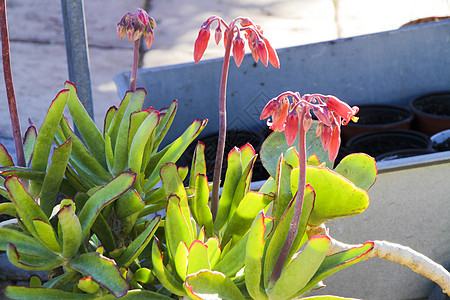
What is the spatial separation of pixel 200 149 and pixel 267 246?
0.50ft

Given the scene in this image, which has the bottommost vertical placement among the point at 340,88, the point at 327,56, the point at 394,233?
the point at 394,233

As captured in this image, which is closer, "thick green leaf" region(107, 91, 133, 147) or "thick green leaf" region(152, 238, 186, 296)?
"thick green leaf" region(152, 238, 186, 296)

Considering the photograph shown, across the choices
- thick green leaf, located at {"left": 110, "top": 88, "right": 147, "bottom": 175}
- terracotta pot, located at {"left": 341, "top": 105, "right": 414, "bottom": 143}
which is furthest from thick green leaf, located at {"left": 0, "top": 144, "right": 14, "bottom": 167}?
terracotta pot, located at {"left": 341, "top": 105, "right": 414, "bottom": 143}

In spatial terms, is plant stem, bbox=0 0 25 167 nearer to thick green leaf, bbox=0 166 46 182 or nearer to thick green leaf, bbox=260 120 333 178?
thick green leaf, bbox=0 166 46 182

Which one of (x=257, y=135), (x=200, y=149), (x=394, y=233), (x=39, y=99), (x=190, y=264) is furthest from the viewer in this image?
(x=39, y=99)

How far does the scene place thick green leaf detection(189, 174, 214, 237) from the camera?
0.70 metres

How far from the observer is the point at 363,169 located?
2.33 ft

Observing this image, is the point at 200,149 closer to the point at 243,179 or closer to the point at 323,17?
the point at 243,179

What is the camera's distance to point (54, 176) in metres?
0.65

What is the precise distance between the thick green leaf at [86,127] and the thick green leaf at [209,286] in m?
0.26

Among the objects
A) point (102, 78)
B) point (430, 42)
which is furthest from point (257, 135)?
point (102, 78)

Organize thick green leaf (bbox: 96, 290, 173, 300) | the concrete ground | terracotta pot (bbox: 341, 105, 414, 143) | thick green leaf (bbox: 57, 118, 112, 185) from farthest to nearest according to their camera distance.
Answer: the concrete ground → terracotta pot (bbox: 341, 105, 414, 143) → thick green leaf (bbox: 57, 118, 112, 185) → thick green leaf (bbox: 96, 290, 173, 300)

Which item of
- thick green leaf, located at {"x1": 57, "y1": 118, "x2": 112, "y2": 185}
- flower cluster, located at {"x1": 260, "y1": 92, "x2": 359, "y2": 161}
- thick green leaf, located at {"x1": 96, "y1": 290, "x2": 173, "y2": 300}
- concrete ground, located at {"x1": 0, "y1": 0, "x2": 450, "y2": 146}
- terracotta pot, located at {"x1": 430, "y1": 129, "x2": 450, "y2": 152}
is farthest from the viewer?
concrete ground, located at {"x1": 0, "y1": 0, "x2": 450, "y2": 146}

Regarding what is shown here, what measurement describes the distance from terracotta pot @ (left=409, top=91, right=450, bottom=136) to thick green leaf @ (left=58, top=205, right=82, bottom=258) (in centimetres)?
129
